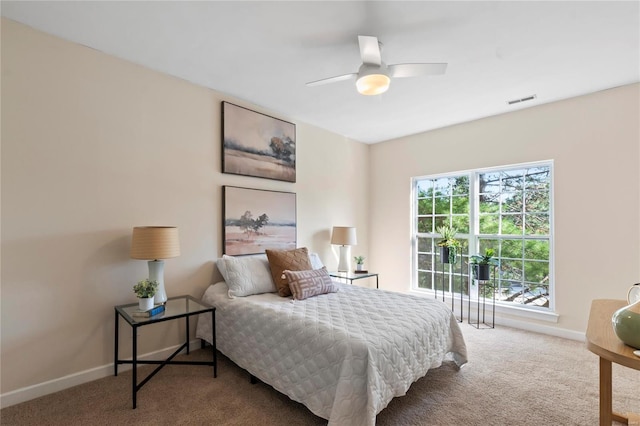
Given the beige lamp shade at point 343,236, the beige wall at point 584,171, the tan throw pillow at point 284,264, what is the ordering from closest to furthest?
the tan throw pillow at point 284,264, the beige wall at point 584,171, the beige lamp shade at point 343,236

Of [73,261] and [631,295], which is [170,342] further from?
[631,295]

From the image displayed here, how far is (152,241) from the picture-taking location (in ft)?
7.78

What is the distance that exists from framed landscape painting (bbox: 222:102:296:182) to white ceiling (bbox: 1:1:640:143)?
0.28 metres

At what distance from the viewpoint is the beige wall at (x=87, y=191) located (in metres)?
2.13

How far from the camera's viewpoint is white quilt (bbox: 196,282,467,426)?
1.71 m

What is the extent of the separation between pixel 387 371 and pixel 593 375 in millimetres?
1989

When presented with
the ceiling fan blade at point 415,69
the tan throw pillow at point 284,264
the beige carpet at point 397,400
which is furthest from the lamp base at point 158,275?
the ceiling fan blade at point 415,69

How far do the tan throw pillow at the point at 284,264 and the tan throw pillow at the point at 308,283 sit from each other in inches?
3.9

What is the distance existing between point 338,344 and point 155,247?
1580 mm

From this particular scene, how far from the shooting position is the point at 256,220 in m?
3.49

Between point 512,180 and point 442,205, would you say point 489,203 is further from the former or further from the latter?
point 442,205

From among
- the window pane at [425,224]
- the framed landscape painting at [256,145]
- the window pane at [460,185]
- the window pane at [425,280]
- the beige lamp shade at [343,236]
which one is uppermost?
the framed landscape painting at [256,145]

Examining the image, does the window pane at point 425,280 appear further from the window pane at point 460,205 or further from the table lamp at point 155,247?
the table lamp at point 155,247

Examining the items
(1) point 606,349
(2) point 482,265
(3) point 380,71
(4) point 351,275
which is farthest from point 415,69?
(4) point 351,275
